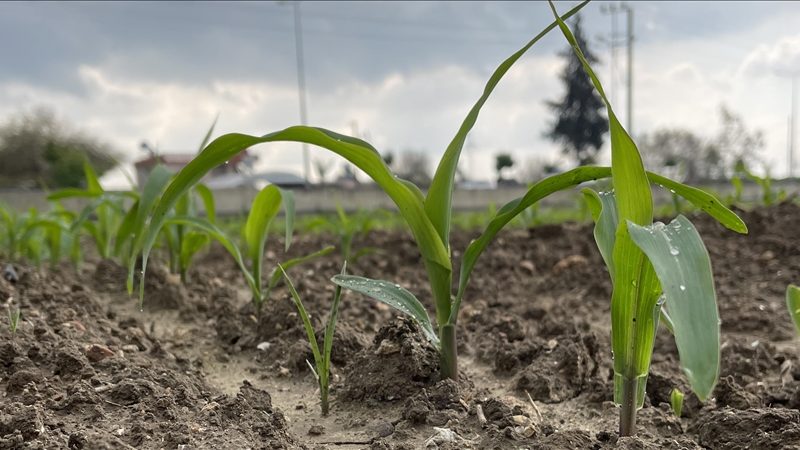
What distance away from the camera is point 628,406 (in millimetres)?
1017

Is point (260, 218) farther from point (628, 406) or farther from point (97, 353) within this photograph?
point (628, 406)

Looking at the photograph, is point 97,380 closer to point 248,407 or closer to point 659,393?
point 248,407

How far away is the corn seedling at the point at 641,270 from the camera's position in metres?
0.67

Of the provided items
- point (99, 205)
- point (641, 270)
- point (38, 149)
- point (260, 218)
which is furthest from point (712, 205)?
point (38, 149)

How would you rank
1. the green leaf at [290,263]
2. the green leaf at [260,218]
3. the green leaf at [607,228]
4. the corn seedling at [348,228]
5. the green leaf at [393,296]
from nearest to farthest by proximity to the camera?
the green leaf at [607,228], the green leaf at [393,296], the green leaf at [290,263], the green leaf at [260,218], the corn seedling at [348,228]

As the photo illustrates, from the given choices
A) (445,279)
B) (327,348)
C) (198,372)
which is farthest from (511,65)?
(198,372)

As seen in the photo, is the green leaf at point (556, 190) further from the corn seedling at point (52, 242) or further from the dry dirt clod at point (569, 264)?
the corn seedling at point (52, 242)

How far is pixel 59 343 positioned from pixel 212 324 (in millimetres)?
763

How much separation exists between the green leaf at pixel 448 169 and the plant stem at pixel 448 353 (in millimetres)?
182

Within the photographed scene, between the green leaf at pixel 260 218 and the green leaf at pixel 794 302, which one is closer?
the green leaf at pixel 794 302

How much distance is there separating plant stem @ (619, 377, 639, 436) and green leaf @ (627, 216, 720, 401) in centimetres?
32

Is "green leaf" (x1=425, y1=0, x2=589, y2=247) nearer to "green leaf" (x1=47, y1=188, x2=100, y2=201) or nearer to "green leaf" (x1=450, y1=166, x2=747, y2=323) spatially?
"green leaf" (x1=450, y1=166, x2=747, y2=323)

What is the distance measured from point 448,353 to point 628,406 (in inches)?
14.7

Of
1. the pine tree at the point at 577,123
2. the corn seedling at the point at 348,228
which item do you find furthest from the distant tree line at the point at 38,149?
the pine tree at the point at 577,123
